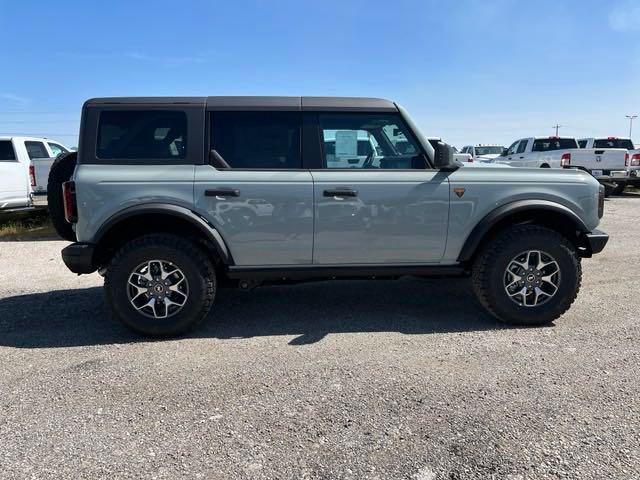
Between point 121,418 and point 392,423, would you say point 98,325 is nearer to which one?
point 121,418

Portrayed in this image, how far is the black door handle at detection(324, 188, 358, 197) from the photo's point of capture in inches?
158

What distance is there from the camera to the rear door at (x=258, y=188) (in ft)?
13.0

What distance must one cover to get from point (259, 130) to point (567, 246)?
2800 mm

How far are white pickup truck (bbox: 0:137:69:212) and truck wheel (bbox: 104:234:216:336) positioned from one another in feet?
21.8

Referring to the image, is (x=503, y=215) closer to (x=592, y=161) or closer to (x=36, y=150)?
(x=36, y=150)

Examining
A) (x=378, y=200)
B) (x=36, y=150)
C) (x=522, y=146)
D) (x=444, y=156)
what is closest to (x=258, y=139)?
(x=378, y=200)

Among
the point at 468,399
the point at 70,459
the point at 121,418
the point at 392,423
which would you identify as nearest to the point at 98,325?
the point at 121,418

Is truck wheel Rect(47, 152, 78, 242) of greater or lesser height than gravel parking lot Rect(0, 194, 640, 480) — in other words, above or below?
above

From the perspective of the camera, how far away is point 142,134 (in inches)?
160

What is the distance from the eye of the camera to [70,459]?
246 centimetres

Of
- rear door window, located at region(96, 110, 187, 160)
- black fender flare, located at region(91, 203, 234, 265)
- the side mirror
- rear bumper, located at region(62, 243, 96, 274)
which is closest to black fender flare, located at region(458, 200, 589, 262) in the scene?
the side mirror

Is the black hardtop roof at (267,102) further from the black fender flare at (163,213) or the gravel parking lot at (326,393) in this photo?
the gravel parking lot at (326,393)

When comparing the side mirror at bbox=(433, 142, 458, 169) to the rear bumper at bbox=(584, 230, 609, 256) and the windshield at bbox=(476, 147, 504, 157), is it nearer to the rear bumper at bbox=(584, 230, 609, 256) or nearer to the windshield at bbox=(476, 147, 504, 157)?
the rear bumper at bbox=(584, 230, 609, 256)

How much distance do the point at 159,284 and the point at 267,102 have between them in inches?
68.7
